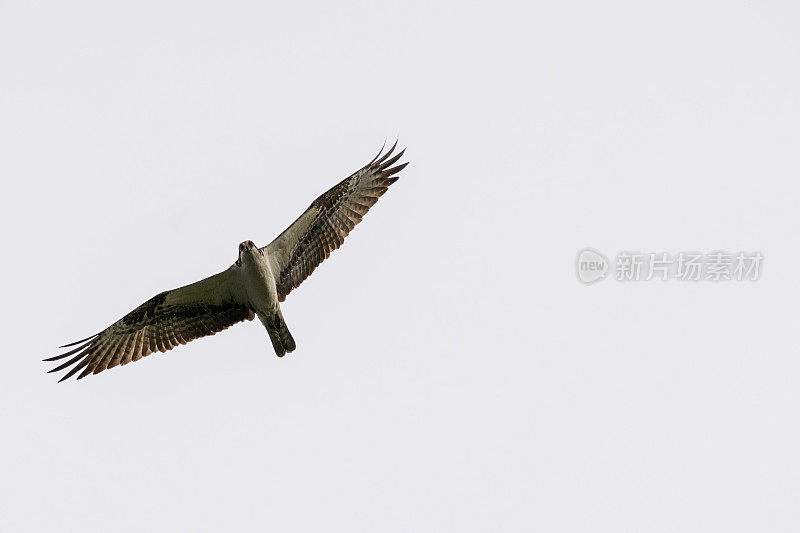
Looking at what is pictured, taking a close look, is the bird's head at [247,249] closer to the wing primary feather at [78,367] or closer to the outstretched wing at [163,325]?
the outstretched wing at [163,325]

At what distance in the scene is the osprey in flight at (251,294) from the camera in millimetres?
18469

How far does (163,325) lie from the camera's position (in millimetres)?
19078

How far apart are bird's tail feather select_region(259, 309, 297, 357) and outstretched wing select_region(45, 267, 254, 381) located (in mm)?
434

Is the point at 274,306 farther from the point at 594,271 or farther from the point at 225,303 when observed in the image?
the point at 594,271

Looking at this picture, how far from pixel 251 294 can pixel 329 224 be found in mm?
1547

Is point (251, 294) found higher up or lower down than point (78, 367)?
higher up

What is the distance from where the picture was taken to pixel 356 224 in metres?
18.7

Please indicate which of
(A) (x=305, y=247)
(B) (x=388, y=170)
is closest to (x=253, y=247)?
(A) (x=305, y=247)

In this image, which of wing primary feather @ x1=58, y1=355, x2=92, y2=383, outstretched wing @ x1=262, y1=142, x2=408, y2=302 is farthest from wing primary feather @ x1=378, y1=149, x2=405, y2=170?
wing primary feather @ x1=58, y1=355, x2=92, y2=383

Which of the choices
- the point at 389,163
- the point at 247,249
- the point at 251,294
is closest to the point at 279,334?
the point at 251,294

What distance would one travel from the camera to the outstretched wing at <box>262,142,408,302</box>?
732 inches

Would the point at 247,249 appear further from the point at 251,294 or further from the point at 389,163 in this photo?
the point at 389,163

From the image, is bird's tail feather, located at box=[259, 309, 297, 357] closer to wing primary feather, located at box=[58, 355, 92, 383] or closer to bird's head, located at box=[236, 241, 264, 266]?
bird's head, located at box=[236, 241, 264, 266]

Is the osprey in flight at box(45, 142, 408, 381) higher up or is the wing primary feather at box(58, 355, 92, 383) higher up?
the osprey in flight at box(45, 142, 408, 381)
